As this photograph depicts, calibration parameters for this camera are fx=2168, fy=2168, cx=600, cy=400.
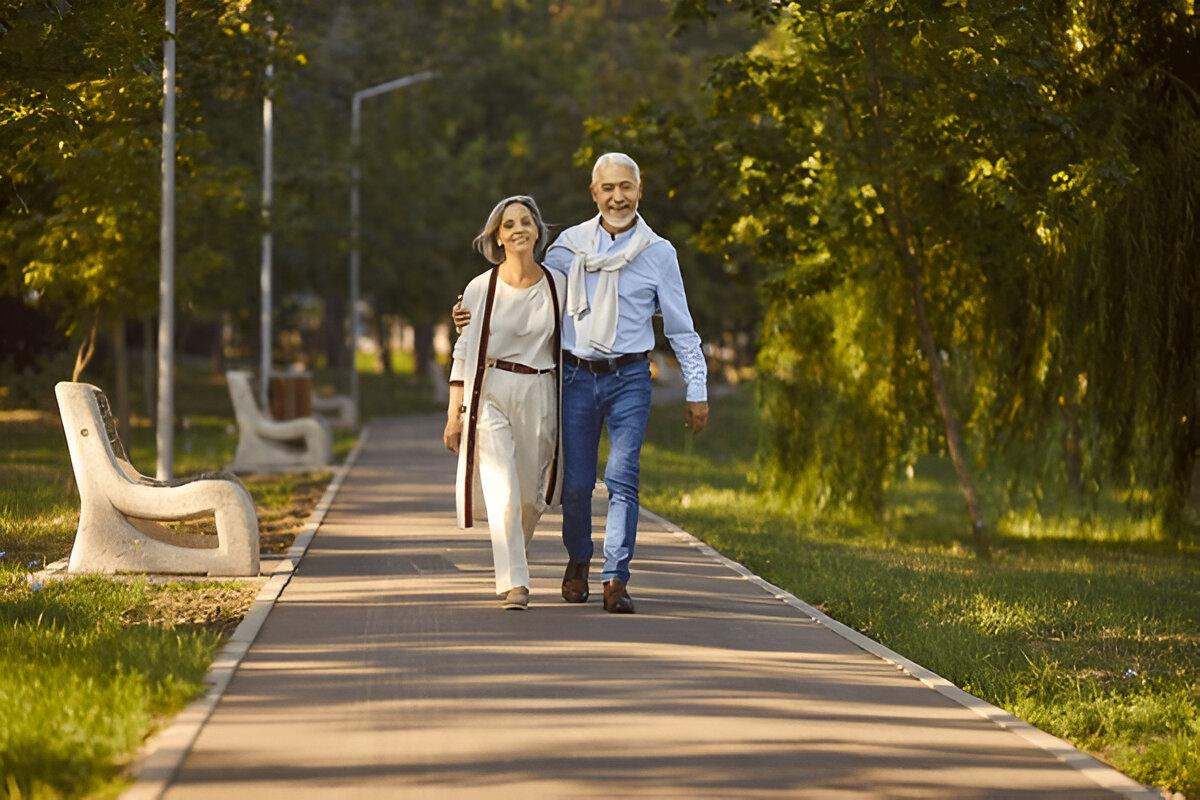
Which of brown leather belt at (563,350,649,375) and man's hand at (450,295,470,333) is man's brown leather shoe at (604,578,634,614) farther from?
man's hand at (450,295,470,333)

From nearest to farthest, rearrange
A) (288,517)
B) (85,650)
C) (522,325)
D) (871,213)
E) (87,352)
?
1. (85,650)
2. (522,325)
3. (288,517)
4. (871,213)
5. (87,352)

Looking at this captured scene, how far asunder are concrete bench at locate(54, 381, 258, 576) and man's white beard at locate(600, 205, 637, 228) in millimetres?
3191

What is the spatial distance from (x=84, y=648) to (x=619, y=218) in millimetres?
3351

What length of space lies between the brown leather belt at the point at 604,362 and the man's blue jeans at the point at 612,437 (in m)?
0.02

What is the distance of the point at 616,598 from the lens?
10.7 m

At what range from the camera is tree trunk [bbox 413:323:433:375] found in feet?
246

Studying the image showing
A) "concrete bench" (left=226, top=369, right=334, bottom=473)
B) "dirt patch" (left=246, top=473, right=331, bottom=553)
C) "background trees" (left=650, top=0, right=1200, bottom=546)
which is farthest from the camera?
"concrete bench" (left=226, top=369, right=334, bottom=473)

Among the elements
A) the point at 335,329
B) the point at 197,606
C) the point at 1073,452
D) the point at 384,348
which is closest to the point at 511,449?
the point at 197,606

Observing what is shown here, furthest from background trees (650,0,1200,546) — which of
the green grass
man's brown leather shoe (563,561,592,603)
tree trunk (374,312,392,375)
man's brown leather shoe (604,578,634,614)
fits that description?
tree trunk (374,312,392,375)

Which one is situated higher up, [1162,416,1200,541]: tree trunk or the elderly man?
the elderly man

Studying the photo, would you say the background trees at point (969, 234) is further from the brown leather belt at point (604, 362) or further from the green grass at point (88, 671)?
the green grass at point (88, 671)

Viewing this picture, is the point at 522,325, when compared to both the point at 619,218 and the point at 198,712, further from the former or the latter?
the point at 198,712

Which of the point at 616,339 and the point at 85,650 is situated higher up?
the point at 616,339

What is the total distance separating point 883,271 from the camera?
67.2ft
